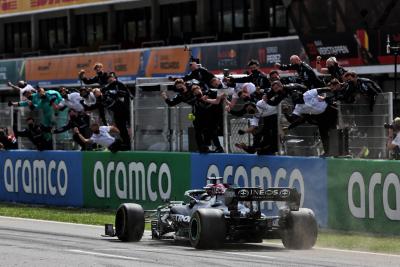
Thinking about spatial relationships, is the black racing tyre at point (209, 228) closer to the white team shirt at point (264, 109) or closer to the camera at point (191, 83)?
the white team shirt at point (264, 109)

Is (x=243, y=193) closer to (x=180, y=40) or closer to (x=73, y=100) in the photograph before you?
(x=73, y=100)

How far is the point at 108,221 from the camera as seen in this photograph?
62.6ft

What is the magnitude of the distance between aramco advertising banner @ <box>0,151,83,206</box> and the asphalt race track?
6.94 meters

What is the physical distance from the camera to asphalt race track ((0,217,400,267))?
12008 millimetres

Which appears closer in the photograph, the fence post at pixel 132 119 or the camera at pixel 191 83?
the camera at pixel 191 83

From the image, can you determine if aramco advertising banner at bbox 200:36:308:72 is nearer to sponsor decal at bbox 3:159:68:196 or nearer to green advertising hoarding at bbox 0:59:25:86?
sponsor decal at bbox 3:159:68:196

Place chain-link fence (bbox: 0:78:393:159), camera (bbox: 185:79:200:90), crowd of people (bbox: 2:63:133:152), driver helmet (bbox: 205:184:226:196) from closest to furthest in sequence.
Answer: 1. driver helmet (bbox: 205:184:226:196)
2. chain-link fence (bbox: 0:78:393:159)
3. camera (bbox: 185:79:200:90)
4. crowd of people (bbox: 2:63:133:152)

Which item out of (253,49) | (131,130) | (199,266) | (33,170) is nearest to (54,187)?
(33,170)

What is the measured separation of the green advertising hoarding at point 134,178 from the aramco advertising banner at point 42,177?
448 mm

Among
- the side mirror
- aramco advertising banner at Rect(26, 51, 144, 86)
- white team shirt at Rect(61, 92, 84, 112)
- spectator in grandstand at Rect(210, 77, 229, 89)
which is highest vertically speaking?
aramco advertising banner at Rect(26, 51, 144, 86)

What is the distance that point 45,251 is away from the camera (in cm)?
1361

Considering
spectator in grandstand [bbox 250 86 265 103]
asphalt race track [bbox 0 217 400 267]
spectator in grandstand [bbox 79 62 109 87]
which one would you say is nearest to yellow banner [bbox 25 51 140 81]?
spectator in grandstand [bbox 79 62 109 87]

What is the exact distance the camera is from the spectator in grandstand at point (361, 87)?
1634 cm

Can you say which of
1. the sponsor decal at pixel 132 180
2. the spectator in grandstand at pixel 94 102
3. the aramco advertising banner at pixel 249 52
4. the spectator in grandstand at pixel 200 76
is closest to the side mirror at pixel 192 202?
the sponsor decal at pixel 132 180
